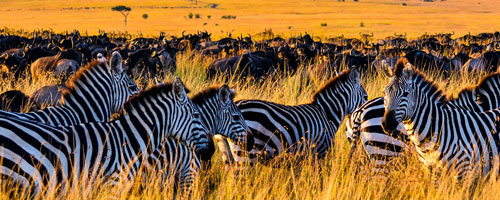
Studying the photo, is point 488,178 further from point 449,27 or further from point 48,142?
point 449,27

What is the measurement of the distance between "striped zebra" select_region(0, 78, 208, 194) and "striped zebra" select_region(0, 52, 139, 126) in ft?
3.62

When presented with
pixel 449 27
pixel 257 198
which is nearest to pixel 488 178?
pixel 257 198

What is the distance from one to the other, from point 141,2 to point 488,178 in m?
104

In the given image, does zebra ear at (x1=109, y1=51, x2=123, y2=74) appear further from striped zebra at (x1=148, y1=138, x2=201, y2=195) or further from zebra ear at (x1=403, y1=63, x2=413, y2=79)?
zebra ear at (x1=403, y1=63, x2=413, y2=79)

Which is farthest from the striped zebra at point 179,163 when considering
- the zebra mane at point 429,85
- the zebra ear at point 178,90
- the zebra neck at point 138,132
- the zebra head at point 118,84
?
the zebra mane at point 429,85

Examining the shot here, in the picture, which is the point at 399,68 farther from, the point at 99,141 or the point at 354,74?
the point at 99,141

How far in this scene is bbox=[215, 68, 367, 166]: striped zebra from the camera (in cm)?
615

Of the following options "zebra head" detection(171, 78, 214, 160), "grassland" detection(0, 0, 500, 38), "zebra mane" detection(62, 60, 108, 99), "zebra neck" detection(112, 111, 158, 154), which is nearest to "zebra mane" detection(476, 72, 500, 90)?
"zebra head" detection(171, 78, 214, 160)

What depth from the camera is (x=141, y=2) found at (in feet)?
350

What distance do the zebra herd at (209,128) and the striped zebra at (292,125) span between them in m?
0.01

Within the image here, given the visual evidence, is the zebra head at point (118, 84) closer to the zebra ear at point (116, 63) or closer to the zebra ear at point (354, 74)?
the zebra ear at point (116, 63)

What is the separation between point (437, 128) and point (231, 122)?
1.80 m

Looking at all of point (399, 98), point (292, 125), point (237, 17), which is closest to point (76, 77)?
point (292, 125)

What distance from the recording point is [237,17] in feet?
272
